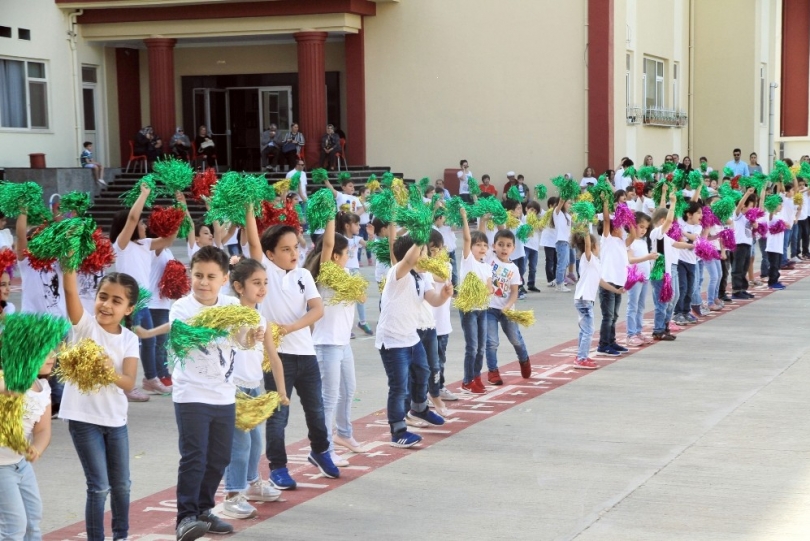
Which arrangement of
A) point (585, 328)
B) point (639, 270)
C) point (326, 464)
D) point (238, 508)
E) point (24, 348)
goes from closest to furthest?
point (24, 348)
point (238, 508)
point (326, 464)
point (585, 328)
point (639, 270)

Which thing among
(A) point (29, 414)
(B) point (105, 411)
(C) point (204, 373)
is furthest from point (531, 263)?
(A) point (29, 414)

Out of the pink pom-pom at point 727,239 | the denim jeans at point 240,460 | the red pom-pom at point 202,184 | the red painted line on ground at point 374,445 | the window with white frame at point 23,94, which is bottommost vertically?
the red painted line on ground at point 374,445

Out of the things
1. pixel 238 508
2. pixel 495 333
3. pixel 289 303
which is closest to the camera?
pixel 238 508

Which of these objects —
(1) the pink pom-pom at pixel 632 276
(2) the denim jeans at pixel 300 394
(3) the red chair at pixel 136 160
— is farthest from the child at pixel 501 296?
(3) the red chair at pixel 136 160

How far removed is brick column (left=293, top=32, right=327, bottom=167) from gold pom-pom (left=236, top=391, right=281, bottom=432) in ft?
76.2

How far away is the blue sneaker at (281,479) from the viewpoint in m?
7.11

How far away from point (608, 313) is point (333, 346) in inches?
210

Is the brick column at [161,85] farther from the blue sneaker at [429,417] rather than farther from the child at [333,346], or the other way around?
the child at [333,346]

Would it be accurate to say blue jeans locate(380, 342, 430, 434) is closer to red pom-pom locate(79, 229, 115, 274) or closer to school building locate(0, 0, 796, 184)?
red pom-pom locate(79, 229, 115, 274)

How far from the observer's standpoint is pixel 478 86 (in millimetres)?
29969

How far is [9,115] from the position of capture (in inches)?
1083

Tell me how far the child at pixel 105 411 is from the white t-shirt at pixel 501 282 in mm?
4870

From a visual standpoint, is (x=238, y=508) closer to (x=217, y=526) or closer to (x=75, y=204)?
(x=217, y=526)

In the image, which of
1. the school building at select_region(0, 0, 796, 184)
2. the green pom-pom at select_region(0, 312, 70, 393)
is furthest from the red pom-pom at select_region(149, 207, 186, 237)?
the school building at select_region(0, 0, 796, 184)
